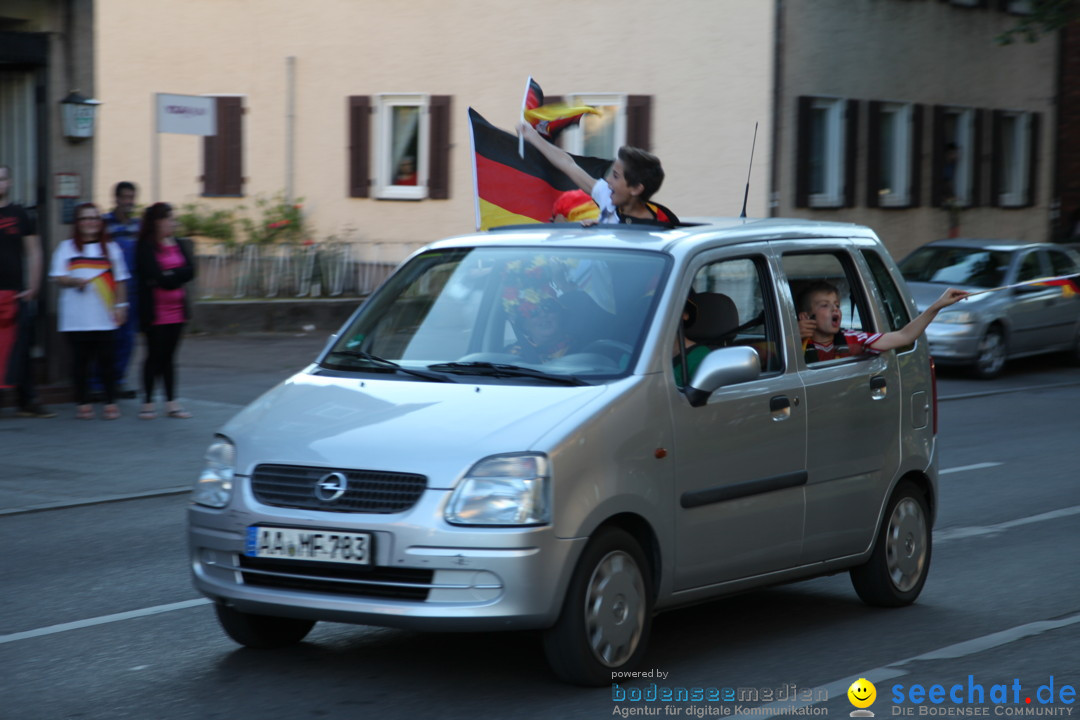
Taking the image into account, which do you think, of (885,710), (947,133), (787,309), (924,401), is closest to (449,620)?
(885,710)

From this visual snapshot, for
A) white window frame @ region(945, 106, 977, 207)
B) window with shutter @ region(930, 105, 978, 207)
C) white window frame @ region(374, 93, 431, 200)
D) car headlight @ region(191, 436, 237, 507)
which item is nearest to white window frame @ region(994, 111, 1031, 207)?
white window frame @ region(945, 106, 977, 207)

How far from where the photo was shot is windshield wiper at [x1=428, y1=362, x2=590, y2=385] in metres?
5.85

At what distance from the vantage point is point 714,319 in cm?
654

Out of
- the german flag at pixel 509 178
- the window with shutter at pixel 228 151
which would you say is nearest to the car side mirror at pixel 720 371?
the german flag at pixel 509 178

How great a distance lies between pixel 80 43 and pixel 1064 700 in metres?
12.1

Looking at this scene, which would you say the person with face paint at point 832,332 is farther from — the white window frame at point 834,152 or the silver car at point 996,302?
the white window frame at point 834,152

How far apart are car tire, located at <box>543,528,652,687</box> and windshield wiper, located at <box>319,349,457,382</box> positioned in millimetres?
918

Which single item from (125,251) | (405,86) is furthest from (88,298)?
(405,86)

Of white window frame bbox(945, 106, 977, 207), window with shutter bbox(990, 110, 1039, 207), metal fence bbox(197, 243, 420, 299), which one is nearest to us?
metal fence bbox(197, 243, 420, 299)

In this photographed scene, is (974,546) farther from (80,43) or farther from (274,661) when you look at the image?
(80,43)

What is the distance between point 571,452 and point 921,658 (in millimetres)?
1884

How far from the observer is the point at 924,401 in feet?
24.8

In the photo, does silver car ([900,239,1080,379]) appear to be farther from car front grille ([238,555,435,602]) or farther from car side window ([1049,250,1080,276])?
car front grille ([238,555,435,602])

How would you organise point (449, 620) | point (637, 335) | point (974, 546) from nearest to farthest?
point (449, 620) < point (637, 335) < point (974, 546)
